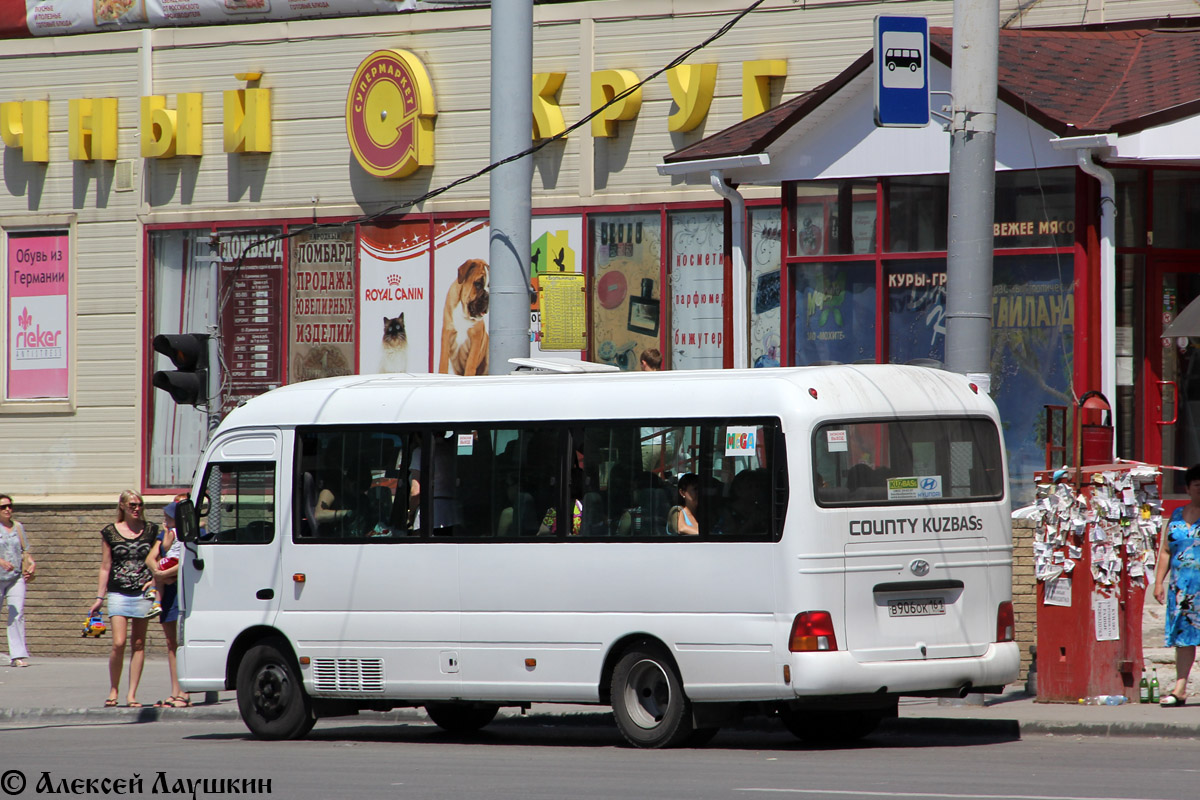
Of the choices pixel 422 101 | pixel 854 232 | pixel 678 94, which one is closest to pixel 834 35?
pixel 678 94

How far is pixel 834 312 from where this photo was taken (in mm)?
16688

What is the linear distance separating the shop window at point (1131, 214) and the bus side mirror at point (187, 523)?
795 centimetres

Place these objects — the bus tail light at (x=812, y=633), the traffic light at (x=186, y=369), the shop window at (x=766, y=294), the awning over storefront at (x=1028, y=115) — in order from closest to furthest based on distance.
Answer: the bus tail light at (x=812, y=633) < the awning over storefront at (x=1028, y=115) < the traffic light at (x=186, y=369) < the shop window at (x=766, y=294)

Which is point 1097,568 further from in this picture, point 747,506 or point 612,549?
point 612,549

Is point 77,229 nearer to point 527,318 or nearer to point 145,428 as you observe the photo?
point 145,428

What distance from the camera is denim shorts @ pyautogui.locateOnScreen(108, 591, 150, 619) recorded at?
15.5 m

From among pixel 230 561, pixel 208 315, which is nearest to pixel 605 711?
pixel 230 561

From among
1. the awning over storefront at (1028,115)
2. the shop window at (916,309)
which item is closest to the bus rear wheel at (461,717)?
the shop window at (916,309)

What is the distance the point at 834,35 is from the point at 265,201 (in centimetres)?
710

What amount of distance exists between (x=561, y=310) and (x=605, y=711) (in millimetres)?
3366

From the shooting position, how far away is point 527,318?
48.2 ft

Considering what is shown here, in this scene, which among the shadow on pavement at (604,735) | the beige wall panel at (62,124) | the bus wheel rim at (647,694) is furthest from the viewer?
the beige wall panel at (62,124)

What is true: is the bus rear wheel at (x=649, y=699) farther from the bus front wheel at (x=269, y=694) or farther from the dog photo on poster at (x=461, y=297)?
the dog photo on poster at (x=461, y=297)

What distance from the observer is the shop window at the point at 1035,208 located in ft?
49.8
